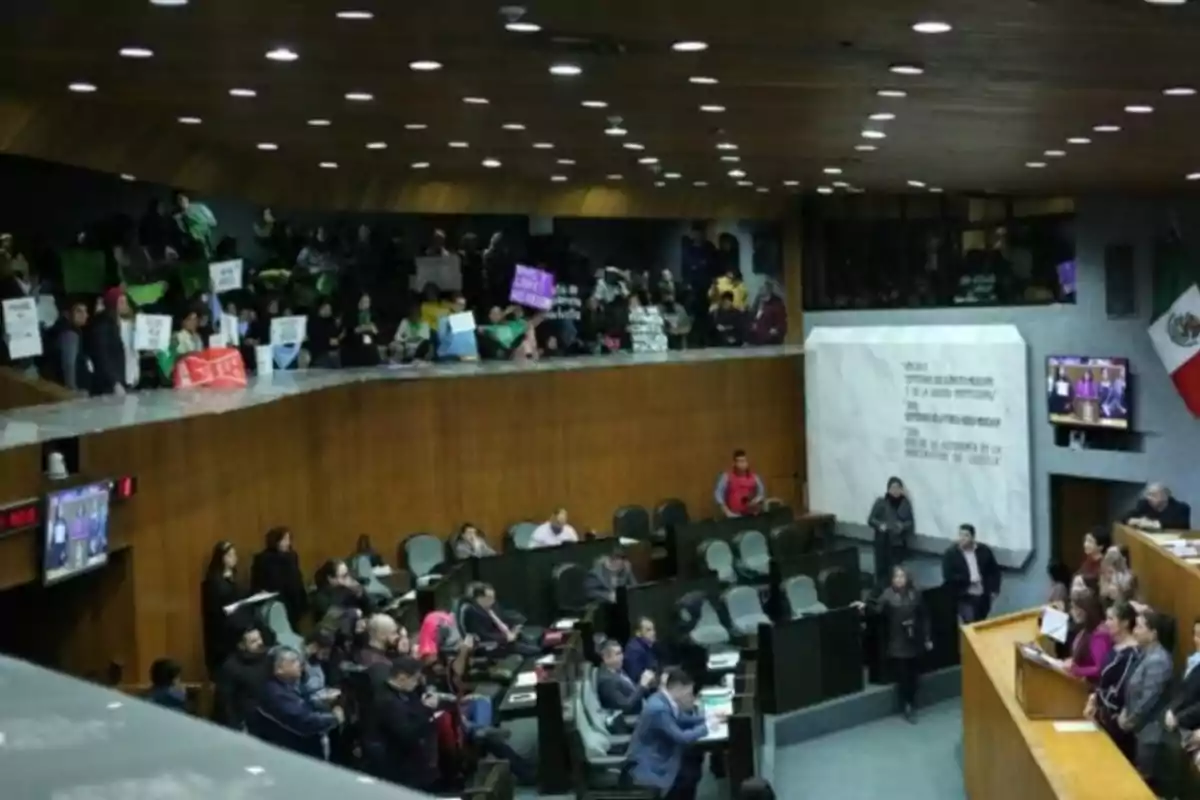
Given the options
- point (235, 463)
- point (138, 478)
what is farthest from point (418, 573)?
point (138, 478)

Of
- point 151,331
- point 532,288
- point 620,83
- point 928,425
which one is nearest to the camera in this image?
point 620,83

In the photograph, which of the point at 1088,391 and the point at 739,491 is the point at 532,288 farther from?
the point at 1088,391

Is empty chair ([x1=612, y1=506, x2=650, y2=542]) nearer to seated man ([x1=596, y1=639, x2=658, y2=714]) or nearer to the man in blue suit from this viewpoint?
seated man ([x1=596, y1=639, x2=658, y2=714])

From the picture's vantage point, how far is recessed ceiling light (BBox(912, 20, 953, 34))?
640 cm

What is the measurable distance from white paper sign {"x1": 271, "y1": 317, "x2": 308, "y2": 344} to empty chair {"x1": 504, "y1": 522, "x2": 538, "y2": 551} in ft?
10.6

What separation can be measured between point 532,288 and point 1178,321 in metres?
7.86

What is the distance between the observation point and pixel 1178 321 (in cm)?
1656

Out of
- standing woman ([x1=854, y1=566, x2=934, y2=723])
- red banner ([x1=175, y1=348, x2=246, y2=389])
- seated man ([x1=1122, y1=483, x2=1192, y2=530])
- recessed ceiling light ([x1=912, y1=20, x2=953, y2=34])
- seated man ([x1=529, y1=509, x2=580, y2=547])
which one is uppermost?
recessed ceiling light ([x1=912, y1=20, x2=953, y2=34])

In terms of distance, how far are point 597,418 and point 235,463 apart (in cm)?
688

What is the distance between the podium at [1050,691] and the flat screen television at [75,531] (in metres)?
6.05

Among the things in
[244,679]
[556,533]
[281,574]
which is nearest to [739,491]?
[556,533]

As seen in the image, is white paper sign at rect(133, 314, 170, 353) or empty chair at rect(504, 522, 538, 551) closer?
white paper sign at rect(133, 314, 170, 353)

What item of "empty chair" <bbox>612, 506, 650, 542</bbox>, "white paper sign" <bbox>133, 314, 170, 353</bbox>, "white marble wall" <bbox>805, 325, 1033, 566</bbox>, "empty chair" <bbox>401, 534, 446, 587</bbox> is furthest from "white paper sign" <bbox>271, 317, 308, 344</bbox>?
"white marble wall" <bbox>805, 325, 1033, 566</bbox>

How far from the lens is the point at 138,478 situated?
1098 cm
